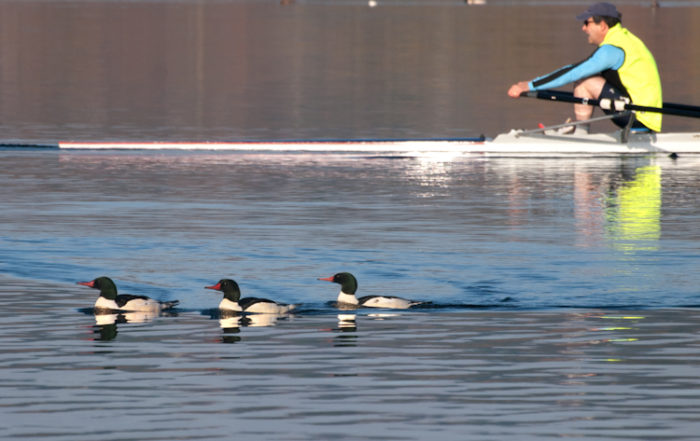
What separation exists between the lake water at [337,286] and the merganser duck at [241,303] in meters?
0.11

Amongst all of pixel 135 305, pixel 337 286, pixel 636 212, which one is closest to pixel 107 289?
pixel 135 305

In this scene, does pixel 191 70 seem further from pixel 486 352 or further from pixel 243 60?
pixel 486 352

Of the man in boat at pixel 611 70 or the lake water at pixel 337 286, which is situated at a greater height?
the man in boat at pixel 611 70

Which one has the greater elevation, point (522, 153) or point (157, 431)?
point (522, 153)

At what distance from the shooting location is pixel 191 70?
Result: 5031cm

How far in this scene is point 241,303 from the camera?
13.1 meters

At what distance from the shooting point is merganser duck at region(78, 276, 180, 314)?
1320 cm

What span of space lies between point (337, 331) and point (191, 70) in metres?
Answer: 38.4

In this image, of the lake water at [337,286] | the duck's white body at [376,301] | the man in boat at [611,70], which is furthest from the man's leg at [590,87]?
the duck's white body at [376,301]

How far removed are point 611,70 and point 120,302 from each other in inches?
484

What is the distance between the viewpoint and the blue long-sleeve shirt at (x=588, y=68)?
2342 cm

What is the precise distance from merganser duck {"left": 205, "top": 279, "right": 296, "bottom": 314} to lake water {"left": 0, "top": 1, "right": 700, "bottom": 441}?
111mm

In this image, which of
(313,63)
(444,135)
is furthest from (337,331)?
(313,63)

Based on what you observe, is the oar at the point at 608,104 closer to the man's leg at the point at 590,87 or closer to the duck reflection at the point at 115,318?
the man's leg at the point at 590,87
